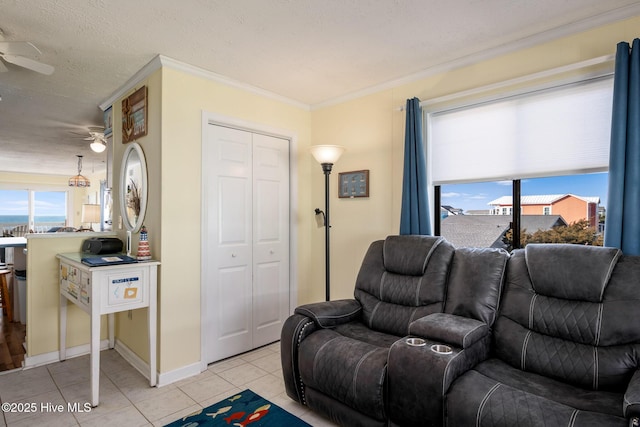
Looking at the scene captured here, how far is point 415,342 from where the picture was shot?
1.82 m

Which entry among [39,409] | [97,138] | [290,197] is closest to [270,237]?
[290,197]

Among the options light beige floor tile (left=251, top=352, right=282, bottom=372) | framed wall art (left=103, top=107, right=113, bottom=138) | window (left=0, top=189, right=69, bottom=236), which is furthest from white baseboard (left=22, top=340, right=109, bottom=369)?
window (left=0, top=189, right=69, bottom=236)

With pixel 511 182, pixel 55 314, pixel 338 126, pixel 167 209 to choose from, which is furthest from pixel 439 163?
pixel 55 314

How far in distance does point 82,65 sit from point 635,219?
12.7ft

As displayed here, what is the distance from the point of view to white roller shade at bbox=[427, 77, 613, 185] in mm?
2150

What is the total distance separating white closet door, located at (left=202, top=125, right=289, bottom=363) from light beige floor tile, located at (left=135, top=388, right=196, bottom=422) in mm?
529

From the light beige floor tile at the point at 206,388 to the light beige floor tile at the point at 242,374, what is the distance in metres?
0.05

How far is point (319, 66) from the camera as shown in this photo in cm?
279

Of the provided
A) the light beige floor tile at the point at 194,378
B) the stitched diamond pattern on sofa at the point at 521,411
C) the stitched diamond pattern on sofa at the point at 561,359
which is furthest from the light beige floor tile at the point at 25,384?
the stitched diamond pattern on sofa at the point at 561,359

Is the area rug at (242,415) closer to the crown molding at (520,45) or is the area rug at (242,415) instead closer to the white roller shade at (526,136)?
the white roller shade at (526,136)

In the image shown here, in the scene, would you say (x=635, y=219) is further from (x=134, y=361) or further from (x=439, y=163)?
(x=134, y=361)

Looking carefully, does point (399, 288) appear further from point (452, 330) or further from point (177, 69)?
point (177, 69)

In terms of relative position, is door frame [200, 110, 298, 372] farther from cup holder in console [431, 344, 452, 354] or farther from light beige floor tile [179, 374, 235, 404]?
cup holder in console [431, 344, 452, 354]

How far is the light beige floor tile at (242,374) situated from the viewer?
8.81 feet
